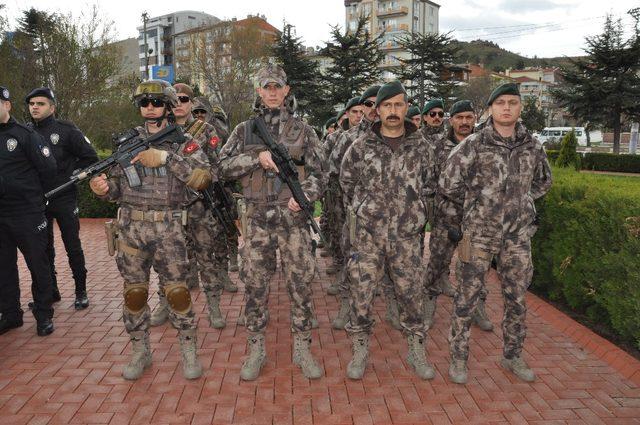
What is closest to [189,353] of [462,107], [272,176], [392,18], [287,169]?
[272,176]

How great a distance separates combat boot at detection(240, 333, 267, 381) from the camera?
386cm

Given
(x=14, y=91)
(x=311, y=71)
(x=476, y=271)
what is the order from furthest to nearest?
(x=311, y=71) → (x=14, y=91) → (x=476, y=271)

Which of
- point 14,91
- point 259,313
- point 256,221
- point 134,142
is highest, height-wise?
point 14,91

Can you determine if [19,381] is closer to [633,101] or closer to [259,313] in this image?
[259,313]

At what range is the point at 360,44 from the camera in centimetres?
2970

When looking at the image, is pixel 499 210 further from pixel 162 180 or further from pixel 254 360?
pixel 162 180

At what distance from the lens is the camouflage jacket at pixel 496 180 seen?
12.3 feet

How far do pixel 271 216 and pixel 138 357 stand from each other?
5.25 ft

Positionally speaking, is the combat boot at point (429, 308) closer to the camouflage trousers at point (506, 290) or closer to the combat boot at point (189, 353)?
the camouflage trousers at point (506, 290)

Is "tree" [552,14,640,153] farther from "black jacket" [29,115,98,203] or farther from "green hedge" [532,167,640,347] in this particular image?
"black jacket" [29,115,98,203]

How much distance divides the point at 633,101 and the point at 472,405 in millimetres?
32599

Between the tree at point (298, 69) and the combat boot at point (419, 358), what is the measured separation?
83.3 feet

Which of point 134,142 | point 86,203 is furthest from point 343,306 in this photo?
point 86,203

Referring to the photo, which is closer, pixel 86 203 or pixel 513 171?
pixel 513 171
